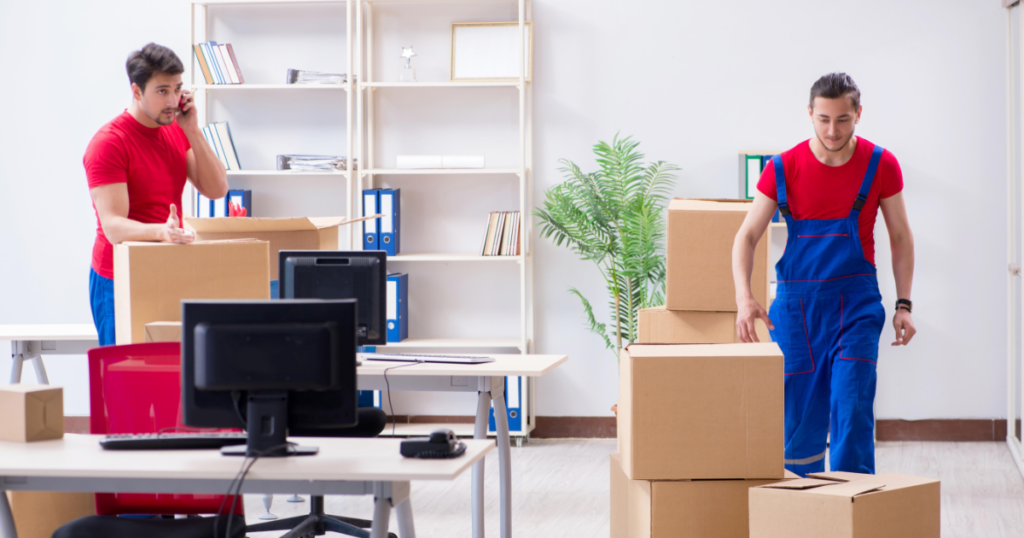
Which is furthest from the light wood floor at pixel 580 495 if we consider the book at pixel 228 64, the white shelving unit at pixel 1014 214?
the book at pixel 228 64

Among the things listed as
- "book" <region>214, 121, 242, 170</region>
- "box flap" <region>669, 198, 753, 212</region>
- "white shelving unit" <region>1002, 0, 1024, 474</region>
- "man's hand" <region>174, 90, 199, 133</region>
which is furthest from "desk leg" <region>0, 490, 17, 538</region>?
"white shelving unit" <region>1002, 0, 1024, 474</region>

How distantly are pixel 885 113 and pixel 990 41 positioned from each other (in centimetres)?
60

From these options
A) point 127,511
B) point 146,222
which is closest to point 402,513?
point 127,511

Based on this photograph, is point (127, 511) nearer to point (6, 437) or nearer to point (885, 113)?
point (6, 437)

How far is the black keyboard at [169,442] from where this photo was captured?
5.84 feet

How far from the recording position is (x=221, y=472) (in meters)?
1.59

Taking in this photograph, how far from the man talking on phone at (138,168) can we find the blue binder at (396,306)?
1.68 metres

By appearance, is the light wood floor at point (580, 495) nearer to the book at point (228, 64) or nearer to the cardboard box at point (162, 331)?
the cardboard box at point (162, 331)

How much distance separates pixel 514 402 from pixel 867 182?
2.44 m

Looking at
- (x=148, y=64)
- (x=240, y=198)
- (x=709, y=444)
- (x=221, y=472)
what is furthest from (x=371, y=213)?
(x=221, y=472)

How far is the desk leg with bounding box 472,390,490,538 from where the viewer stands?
274 cm

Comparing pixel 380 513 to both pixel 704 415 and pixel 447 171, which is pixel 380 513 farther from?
pixel 447 171

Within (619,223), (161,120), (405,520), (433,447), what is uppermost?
(161,120)

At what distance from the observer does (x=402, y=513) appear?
2162mm
